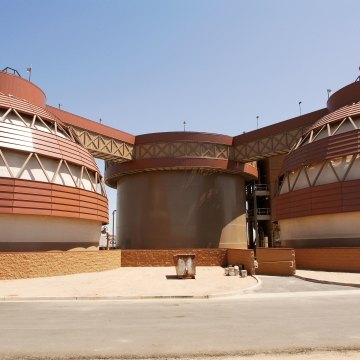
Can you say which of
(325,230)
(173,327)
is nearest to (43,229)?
(173,327)

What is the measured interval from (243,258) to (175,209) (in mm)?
12343

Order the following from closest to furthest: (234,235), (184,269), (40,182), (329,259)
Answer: (184,269), (40,182), (329,259), (234,235)

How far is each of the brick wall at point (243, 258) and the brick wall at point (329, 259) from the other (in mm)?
3953

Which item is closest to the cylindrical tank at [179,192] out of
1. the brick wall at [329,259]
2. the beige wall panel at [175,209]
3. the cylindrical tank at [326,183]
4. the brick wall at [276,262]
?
the beige wall panel at [175,209]

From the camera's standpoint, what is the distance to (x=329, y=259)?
23344 mm

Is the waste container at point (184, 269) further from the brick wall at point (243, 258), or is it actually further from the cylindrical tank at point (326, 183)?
the cylindrical tank at point (326, 183)

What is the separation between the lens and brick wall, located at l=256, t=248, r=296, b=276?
2225 centimetres

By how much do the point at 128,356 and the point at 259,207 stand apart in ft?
151

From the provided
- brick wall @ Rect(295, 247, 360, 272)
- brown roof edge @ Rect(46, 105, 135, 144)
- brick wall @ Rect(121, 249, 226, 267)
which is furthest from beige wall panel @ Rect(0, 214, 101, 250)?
brick wall @ Rect(295, 247, 360, 272)

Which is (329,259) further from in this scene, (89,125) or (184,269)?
(89,125)

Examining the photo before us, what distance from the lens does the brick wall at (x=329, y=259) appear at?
72.6ft

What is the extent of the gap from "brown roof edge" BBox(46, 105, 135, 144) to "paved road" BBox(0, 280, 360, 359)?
20.1 metres

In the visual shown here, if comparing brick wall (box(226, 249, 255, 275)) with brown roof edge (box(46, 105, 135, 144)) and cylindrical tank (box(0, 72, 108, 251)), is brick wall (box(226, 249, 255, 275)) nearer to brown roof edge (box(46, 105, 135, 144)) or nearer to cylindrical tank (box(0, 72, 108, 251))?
cylindrical tank (box(0, 72, 108, 251))

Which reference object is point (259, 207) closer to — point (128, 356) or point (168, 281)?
point (168, 281)
